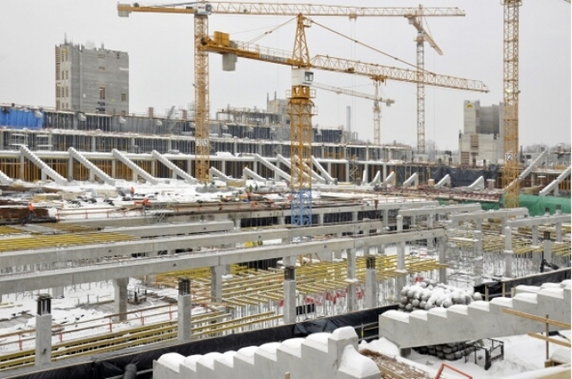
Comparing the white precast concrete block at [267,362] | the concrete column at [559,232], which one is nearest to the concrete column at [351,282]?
the white precast concrete block at [267,362]

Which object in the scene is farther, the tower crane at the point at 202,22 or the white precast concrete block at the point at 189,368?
the tower crane at the point at 202,22

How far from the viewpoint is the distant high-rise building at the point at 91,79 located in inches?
2665

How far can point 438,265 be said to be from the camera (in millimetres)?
19156

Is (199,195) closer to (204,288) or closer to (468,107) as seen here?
(204,288)

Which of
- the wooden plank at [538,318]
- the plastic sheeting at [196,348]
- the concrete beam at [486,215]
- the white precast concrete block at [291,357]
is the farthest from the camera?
the concrete beam at [486,215]

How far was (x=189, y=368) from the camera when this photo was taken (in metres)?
9.18

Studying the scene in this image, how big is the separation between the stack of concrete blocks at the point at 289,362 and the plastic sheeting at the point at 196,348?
46cm

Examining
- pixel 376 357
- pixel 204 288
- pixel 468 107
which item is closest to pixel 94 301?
pixel 204 288

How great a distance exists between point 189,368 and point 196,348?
172 centimetres

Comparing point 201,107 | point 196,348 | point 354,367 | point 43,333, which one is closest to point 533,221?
point 196,348

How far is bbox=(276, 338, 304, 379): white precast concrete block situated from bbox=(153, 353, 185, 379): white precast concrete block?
93.3 inches

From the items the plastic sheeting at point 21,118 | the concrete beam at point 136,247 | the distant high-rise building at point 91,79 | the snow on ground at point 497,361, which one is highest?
the distant high-rise building at point 91,79

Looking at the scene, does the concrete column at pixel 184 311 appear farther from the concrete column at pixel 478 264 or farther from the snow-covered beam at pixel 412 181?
the snow-covered beam at pixel 412 181

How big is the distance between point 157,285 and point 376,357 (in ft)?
31.1
